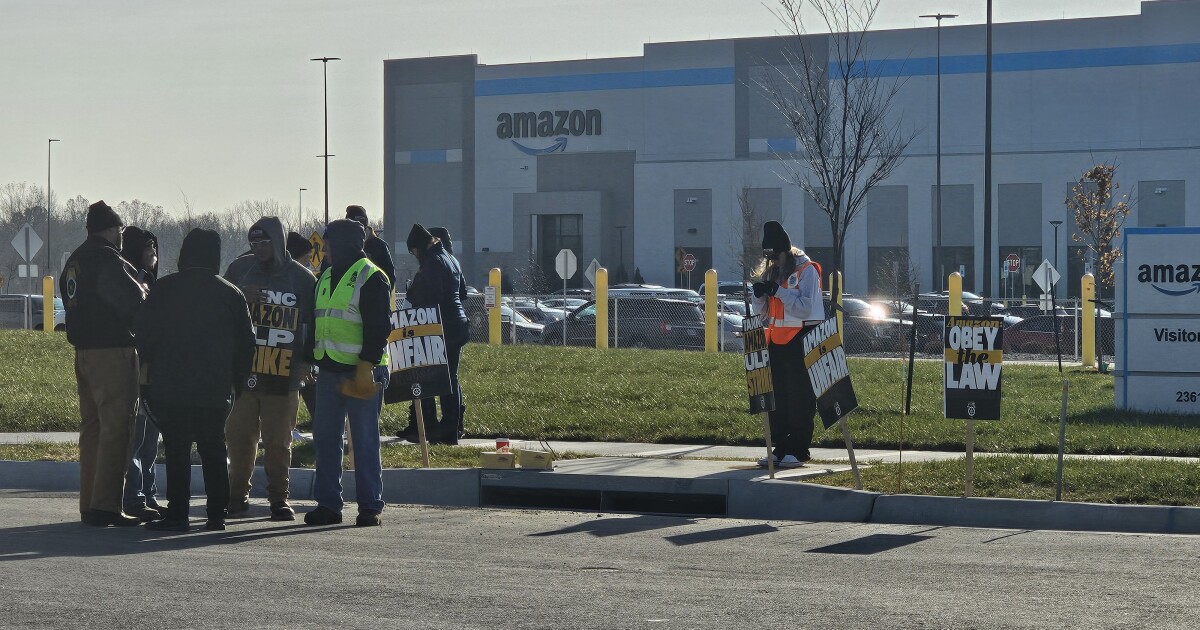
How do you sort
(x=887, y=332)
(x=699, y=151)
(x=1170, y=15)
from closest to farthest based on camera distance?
(x=887, y=332) < (x=1170, y=15) < (x=699, y=151)

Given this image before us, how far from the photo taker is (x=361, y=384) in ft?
31.7

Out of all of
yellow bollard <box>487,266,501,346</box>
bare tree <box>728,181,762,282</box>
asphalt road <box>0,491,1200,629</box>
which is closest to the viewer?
asphalt road <box>0,491,1200,629</box>

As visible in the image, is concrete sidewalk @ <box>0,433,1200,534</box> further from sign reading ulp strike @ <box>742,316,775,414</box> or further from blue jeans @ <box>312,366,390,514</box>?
blue jeans @ <box>312,366,390,514</box>

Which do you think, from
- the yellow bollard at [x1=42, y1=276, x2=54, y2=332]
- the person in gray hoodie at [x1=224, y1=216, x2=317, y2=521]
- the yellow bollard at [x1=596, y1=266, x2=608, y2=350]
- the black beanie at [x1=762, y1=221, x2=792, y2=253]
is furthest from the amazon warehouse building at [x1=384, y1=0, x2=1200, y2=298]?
the person in gray hoodie at [x1=224, y1=216, x2=317, y2=521]

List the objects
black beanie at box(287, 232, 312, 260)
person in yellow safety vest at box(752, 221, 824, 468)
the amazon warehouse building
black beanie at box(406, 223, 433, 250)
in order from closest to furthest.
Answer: black beanie at box(287, 232, 312, 260), person in yellow safety vest at box(752, 221, 824, 468), black beanie at box(406, 223, 433, 250), the amazon warehouse building

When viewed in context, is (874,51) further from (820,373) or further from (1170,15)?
(820,373)

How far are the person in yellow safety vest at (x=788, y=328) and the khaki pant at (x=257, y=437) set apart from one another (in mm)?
3679

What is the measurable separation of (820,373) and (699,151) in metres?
56.7

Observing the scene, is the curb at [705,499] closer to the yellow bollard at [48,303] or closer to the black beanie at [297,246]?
the black beanie at [297,246]

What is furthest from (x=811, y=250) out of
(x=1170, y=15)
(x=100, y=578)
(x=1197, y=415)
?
(x=100, y=578)

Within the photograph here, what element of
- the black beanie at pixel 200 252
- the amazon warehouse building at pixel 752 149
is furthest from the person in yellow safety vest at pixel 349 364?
the amazon warehouse building at pixel 752 149

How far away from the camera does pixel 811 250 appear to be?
2547 inches

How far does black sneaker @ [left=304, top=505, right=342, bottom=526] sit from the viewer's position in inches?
392

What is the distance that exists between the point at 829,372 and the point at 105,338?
4954mm
